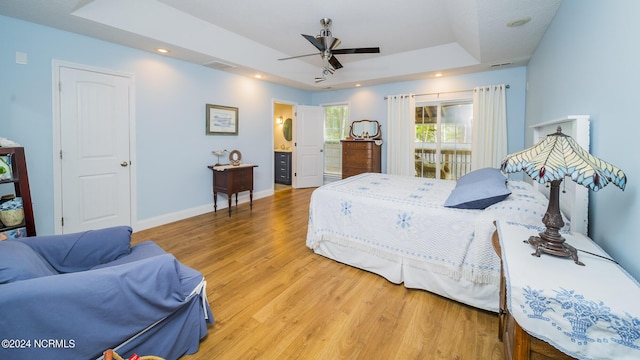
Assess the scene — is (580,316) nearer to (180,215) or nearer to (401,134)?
(180,215)

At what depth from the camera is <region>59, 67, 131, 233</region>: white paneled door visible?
3.17 m

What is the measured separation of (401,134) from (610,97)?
4283 millimetres

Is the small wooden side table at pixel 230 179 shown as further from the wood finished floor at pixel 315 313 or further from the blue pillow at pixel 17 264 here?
the blue pillow at pixel 17 264

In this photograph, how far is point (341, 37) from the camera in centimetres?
432

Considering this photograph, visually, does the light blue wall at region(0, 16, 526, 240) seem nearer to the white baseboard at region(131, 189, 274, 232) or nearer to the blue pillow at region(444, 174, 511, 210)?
the white baseboard at region(131, 189, 274, 232)

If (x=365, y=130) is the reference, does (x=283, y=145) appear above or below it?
below

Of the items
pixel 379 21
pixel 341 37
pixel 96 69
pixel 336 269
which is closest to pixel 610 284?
pixel 336 269

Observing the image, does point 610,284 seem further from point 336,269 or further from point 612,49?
point 336,269

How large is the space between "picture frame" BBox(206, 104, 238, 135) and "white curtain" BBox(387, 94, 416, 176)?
10.2ft

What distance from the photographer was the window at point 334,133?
6.73 meters

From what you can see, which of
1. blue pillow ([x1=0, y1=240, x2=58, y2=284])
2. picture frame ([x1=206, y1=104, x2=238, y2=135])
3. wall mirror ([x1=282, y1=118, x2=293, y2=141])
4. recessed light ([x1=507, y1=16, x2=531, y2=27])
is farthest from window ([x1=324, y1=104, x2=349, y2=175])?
blue pillow ([x1=0, y1=240, x2=58, y2=284])

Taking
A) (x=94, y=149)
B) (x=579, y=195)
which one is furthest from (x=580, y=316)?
(x=94, y=149)

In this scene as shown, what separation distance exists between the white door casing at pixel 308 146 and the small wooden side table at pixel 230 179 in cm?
197

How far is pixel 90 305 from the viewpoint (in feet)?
3.90
